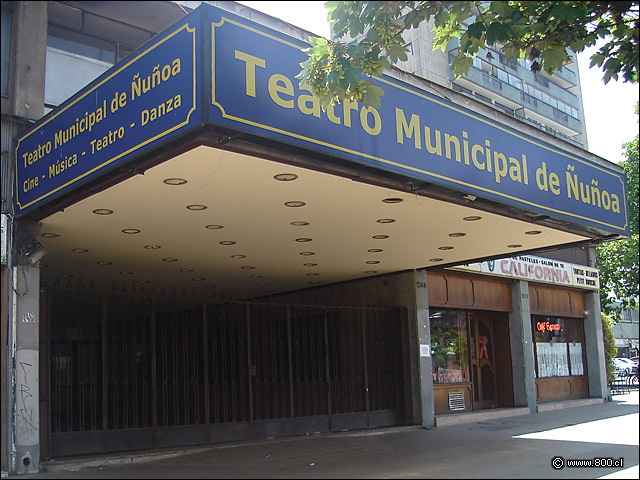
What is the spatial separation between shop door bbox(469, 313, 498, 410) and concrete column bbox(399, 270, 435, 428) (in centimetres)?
260

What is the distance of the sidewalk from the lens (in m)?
8.80

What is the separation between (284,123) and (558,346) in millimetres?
14862

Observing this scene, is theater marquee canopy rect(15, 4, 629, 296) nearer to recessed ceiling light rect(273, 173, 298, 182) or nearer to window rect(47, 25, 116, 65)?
recessed ceiling light rect(273, 173, 298, 182)

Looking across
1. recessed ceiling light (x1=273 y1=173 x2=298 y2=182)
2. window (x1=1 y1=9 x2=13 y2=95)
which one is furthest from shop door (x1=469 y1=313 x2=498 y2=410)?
window (x1=1 y1=9 x2=13 y2=95)

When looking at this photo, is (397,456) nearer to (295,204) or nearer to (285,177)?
(295,204)

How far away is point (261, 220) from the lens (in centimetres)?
971

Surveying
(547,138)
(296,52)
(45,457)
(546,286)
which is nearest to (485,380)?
(546,286)

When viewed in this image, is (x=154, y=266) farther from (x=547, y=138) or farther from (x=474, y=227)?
(x=547, y=138)

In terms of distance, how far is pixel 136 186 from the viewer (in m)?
7.79

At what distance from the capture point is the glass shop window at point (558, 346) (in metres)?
18.5

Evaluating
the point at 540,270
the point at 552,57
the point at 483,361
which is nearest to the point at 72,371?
the point at 483,361

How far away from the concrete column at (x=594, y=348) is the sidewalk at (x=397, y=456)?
6.00 m

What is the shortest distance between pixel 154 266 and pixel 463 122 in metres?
7.00

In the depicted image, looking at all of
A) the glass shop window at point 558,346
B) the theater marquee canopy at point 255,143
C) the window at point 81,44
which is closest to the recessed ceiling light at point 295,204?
the theater marquee canopy at point 255,143
